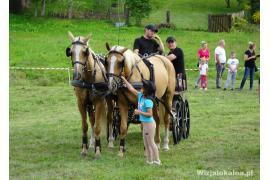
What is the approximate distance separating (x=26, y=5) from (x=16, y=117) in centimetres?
2326

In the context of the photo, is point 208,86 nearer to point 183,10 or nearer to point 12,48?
point 12,48

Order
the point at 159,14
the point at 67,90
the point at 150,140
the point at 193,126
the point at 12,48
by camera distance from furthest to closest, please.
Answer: the point at 159,14 → the point at 12,48 → the point at 67,90 → the point at 193,126 → the point at 150,140

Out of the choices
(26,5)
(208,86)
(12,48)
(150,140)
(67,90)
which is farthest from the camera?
(26,5)

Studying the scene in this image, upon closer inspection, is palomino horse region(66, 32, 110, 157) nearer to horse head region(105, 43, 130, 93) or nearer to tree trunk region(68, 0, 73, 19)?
horse head region(105, 43, 130, 93)

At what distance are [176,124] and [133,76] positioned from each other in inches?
81.2

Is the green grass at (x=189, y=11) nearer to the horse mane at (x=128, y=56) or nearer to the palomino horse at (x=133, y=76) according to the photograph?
the palomino horse at (x=133, y=76)

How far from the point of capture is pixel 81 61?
10.2 meters

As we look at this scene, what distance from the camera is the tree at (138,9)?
36.0 meters

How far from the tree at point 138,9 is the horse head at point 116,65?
1013 inches

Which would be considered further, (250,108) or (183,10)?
(183,10)

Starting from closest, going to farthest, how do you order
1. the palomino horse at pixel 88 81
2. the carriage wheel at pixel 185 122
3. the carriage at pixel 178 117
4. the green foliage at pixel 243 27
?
1. the palomino horse at pixel 88 81
2. the carriage at pixel 178 117
3. the carriage wheel at pixel 185 122
4. the green foliage at pixel 243 27

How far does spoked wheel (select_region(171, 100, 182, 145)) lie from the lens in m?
12.1

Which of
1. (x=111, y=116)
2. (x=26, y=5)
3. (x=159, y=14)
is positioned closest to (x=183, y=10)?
(x=159, y=14)

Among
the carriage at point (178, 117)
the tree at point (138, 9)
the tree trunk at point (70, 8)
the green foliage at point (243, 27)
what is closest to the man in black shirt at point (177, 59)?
the carriage at point (178, 117)
